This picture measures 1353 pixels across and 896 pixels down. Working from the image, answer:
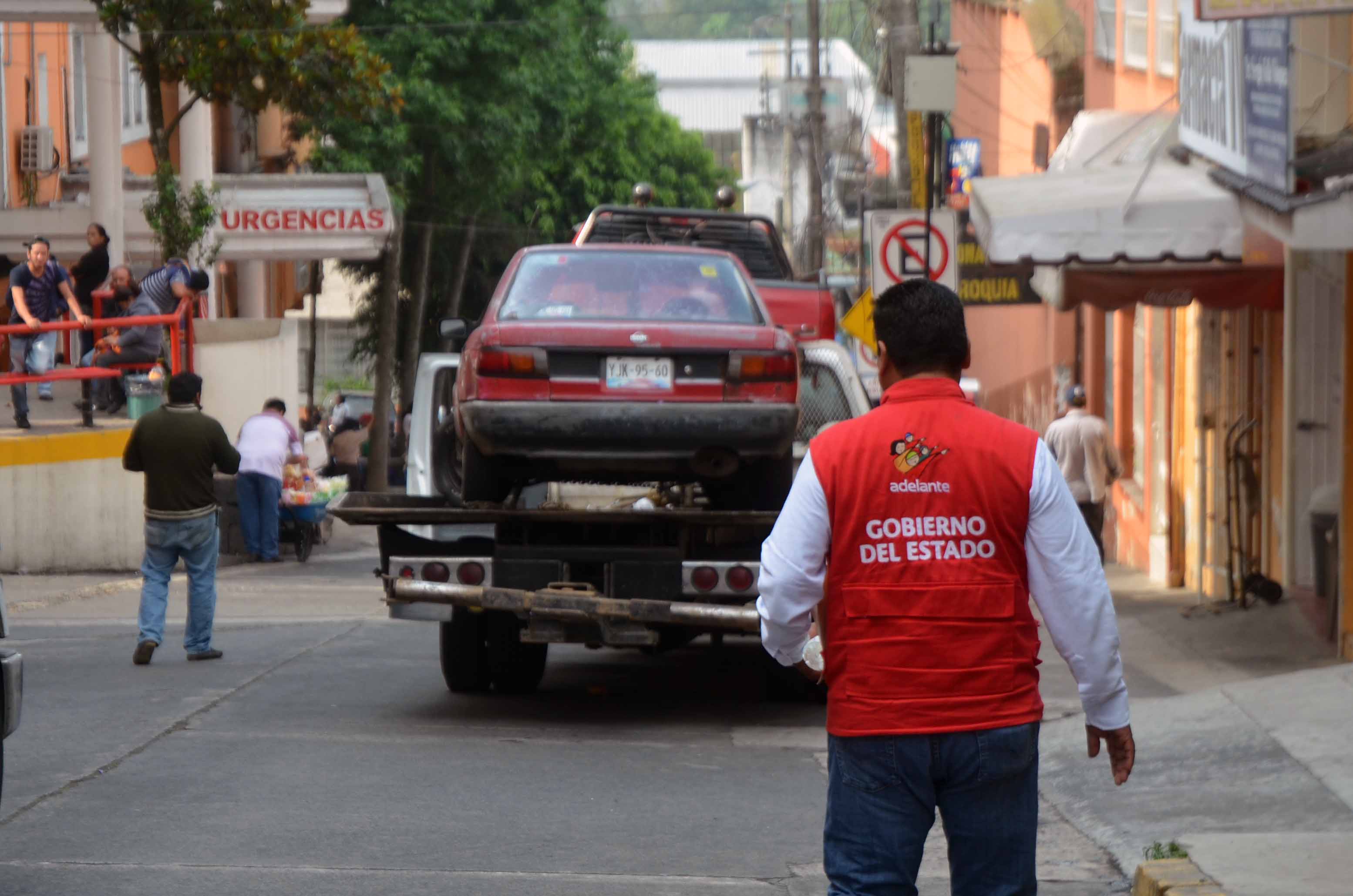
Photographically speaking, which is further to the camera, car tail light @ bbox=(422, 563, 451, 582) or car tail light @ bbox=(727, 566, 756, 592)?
car tail light @ bbox=(422, 563, 451, 582)

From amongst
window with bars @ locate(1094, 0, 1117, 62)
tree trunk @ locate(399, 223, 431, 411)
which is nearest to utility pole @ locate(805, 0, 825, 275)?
tree trunk @ locate(399, 223, 431, 411)

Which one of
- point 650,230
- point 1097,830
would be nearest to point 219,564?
point 650,230

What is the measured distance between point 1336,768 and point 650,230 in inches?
336

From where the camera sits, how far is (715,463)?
30.3 feet

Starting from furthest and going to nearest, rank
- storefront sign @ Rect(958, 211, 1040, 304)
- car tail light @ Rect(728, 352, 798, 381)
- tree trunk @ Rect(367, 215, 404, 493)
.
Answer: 1. tree trunk @ Rect(367, 215, 404, 493)
2. storefront sign @ Rect(958, 211, 1040, 304)
3. car tail light @ Rect(728, 352, 798, 381)

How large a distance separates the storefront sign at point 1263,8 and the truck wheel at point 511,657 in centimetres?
470

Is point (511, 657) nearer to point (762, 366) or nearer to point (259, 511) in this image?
point (762, 366)

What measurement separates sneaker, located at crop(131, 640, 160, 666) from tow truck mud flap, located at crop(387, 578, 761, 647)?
110 inches

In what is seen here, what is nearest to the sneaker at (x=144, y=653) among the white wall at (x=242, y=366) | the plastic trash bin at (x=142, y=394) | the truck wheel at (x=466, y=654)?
the truck wheel at (x=466, y=654)

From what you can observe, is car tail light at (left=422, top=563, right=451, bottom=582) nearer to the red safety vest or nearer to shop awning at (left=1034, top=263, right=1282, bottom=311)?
the red safety vest

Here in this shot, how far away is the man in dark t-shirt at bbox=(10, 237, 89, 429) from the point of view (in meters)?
18.0

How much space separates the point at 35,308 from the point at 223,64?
3593 millimetres

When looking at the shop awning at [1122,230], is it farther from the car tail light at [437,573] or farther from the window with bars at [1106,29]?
the window with bars at [1106,29]

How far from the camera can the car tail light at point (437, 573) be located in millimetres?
9438
